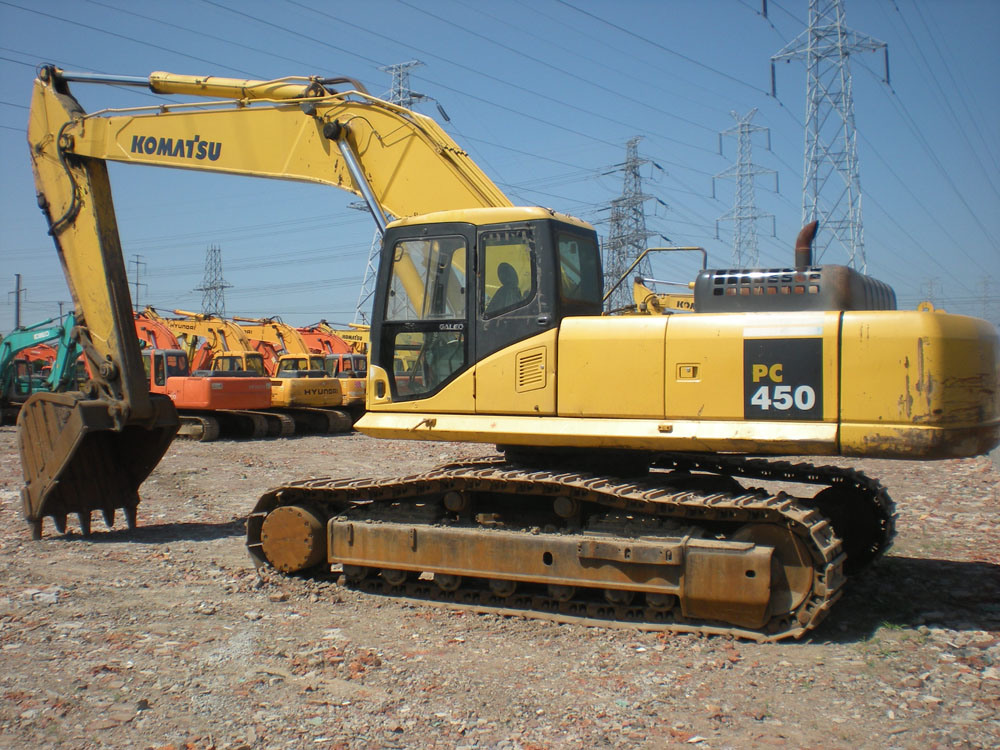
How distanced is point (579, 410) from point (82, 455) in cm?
521

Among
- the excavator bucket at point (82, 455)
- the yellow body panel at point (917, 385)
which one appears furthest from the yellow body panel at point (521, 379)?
the excavator bucket at point (82, 455)

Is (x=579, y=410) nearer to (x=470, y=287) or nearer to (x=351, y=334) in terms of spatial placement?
(x=470, y=287)

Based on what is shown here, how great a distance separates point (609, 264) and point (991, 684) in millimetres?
33666

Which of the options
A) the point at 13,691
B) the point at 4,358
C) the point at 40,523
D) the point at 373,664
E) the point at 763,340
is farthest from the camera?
the point at 4,358

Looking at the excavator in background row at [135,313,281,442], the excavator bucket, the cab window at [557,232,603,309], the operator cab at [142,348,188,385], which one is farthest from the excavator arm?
the operator cab at [142,348,188,385]

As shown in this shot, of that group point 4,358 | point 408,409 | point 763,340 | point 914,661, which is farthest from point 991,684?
point 4,358

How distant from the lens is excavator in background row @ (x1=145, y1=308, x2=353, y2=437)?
20.5 metres

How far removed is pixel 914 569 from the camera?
7492mm

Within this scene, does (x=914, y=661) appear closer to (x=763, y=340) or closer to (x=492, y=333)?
(x=763, y=340)

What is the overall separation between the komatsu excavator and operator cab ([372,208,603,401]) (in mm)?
16

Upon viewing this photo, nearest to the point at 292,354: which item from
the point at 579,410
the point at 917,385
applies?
the point at 579,410

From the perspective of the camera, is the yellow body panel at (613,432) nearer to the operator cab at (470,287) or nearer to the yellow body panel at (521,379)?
the yellow body panel at (521,379)

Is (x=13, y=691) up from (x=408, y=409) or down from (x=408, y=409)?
down

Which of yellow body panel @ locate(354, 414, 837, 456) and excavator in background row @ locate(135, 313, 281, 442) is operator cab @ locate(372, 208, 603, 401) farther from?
excavator in background row @ locate(135, 313, 281, 442)
